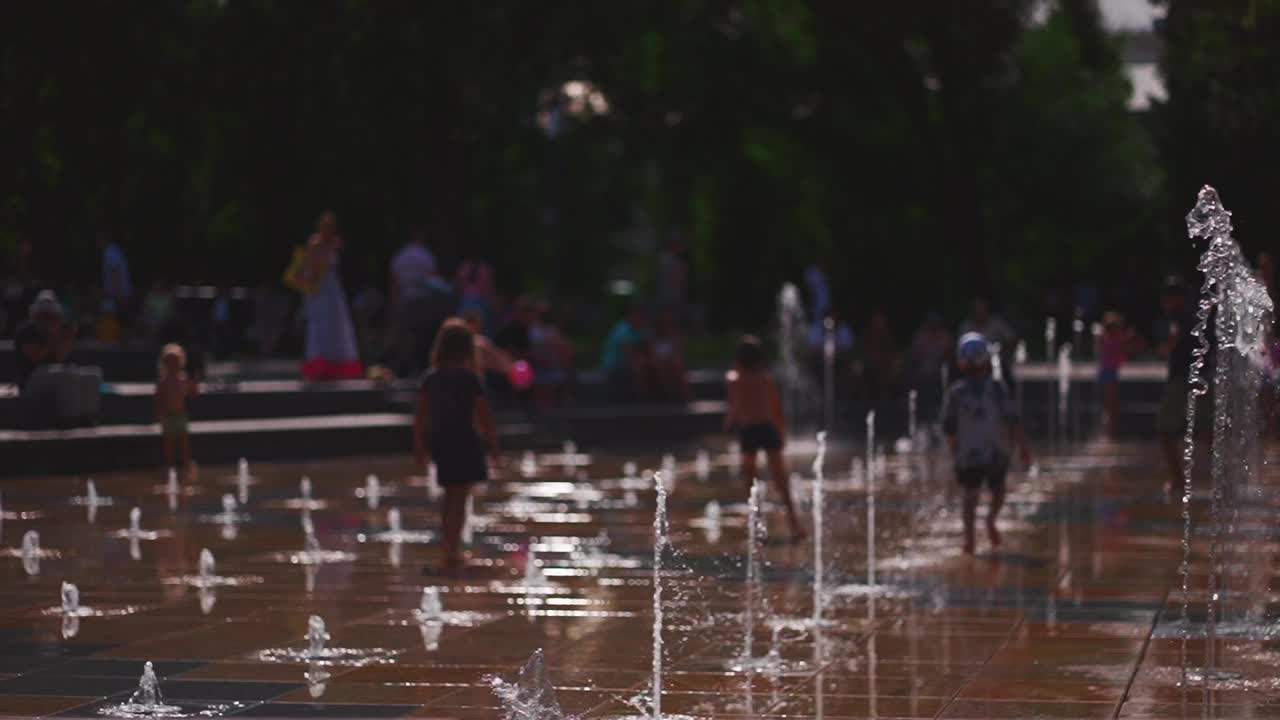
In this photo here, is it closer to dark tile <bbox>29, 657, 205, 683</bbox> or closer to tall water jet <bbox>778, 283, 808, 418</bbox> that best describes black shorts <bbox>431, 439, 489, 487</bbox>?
dark tile <bbox>29, 657, 205, 683</bbox>

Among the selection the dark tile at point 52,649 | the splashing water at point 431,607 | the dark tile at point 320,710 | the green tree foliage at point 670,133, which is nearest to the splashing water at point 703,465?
the splashing water at point 431,607

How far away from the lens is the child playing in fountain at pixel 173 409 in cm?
2273

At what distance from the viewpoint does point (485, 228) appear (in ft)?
182

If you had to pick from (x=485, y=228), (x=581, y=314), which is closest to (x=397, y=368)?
(x=485, y=228)

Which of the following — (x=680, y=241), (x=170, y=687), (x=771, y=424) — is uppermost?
(x=680, y=241)

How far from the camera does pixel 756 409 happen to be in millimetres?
16891

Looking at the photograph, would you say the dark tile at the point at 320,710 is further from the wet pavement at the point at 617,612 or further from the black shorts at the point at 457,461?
the black shorts at the point at 457,461

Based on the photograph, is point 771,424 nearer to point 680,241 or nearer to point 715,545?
point 715,545

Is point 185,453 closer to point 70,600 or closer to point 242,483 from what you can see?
point 242,483

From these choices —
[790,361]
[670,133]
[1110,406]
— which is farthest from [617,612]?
[670,133]

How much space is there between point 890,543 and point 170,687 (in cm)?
766

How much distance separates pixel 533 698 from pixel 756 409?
311 inches

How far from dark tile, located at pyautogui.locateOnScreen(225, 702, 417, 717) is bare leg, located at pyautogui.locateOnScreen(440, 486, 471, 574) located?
200 inches

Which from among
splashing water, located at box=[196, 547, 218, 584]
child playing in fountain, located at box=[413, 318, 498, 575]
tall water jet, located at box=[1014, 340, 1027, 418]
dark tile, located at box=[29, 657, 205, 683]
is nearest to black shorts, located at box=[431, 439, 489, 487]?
child playing in fountain, located at box=[413, 318, 498, 575]
